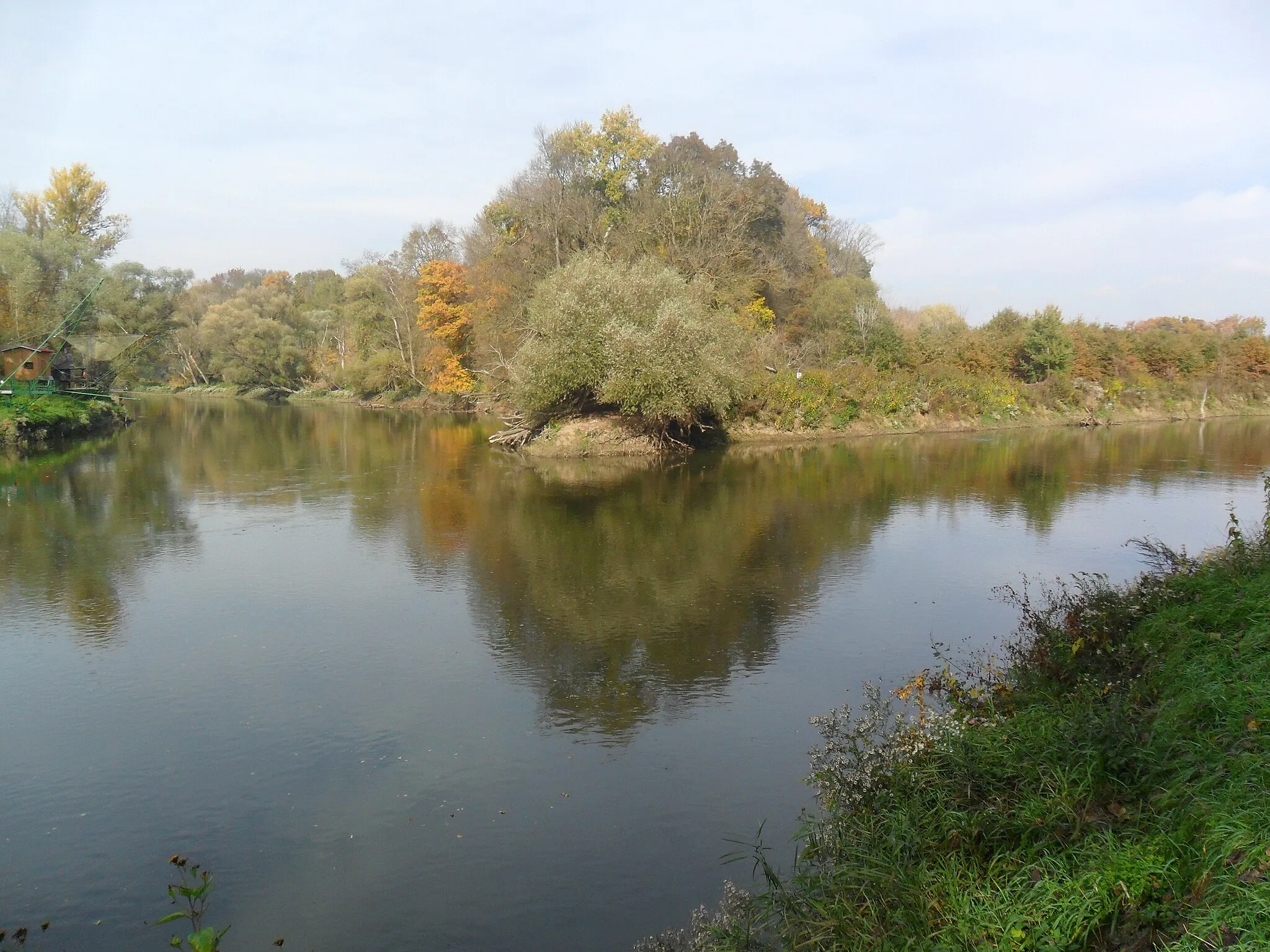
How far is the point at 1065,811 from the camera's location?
17.5 feet

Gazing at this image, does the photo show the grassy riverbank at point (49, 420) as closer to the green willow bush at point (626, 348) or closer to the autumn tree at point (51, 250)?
the autumn tree at point (51, 250)

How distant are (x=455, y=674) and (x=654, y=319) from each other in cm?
2201

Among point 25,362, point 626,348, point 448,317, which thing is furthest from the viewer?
point 448,317

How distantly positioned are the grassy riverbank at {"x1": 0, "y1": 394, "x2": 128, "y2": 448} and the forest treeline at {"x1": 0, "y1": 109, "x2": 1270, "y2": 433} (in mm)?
5403

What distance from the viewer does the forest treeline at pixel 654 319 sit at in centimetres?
3091

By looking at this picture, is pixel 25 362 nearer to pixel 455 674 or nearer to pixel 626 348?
pixel 626 348

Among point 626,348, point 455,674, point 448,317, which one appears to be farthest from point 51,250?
point 455,674

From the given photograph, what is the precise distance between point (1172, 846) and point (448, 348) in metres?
55.4

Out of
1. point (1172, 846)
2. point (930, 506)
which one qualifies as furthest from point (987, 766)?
point (930, 506)

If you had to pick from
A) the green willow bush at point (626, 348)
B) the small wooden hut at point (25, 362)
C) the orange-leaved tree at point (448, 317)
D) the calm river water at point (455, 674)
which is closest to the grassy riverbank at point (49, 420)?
the small wooden hut at point (25, 362)

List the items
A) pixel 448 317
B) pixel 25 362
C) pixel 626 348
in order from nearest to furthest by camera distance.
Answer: pixel 626 348 < pixel 25 362 < pixel 448 317

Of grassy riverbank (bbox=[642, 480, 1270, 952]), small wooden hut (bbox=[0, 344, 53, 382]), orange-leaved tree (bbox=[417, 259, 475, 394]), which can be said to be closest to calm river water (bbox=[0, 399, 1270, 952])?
grassy riverbank (bbox=[642, 480, 1270, 952])

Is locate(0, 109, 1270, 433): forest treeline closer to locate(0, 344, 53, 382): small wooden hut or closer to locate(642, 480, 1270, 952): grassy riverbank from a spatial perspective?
locate(0, 344, 53, 382): small wooden hut

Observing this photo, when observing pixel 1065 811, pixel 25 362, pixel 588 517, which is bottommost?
pixel 1065 811
